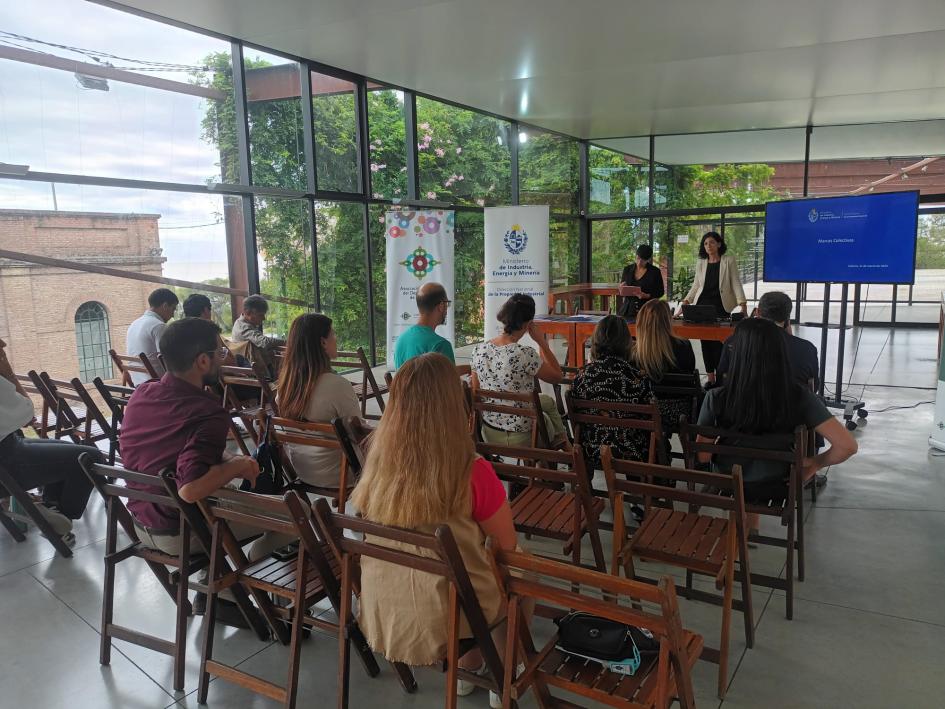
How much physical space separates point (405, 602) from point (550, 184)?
9.40 meters

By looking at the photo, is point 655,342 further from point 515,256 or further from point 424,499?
point 515,256

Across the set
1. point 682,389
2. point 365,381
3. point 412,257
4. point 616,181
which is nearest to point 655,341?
point 682,389

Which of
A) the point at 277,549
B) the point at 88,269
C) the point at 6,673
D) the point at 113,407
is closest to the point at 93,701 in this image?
the point at 6,673

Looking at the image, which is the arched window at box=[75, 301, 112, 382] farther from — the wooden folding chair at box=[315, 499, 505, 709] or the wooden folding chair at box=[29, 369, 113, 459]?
the wooden folding chair at box=[315, 499, 505, 709]

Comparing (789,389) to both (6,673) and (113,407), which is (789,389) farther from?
(113,407)

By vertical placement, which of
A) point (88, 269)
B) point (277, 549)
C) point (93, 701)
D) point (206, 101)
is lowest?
point (93, 701)

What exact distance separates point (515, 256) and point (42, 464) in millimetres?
5209

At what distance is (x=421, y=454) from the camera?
176 cm

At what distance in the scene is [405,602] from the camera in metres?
1.81

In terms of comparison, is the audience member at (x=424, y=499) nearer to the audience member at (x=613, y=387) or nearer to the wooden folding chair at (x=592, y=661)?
the wooden folding chair at (x=592, y=661)

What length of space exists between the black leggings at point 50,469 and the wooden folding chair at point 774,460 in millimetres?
2803

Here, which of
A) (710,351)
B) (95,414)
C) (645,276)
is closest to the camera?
(95,414)

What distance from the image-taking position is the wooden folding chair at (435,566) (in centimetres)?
159

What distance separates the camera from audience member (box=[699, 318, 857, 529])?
271 cm
